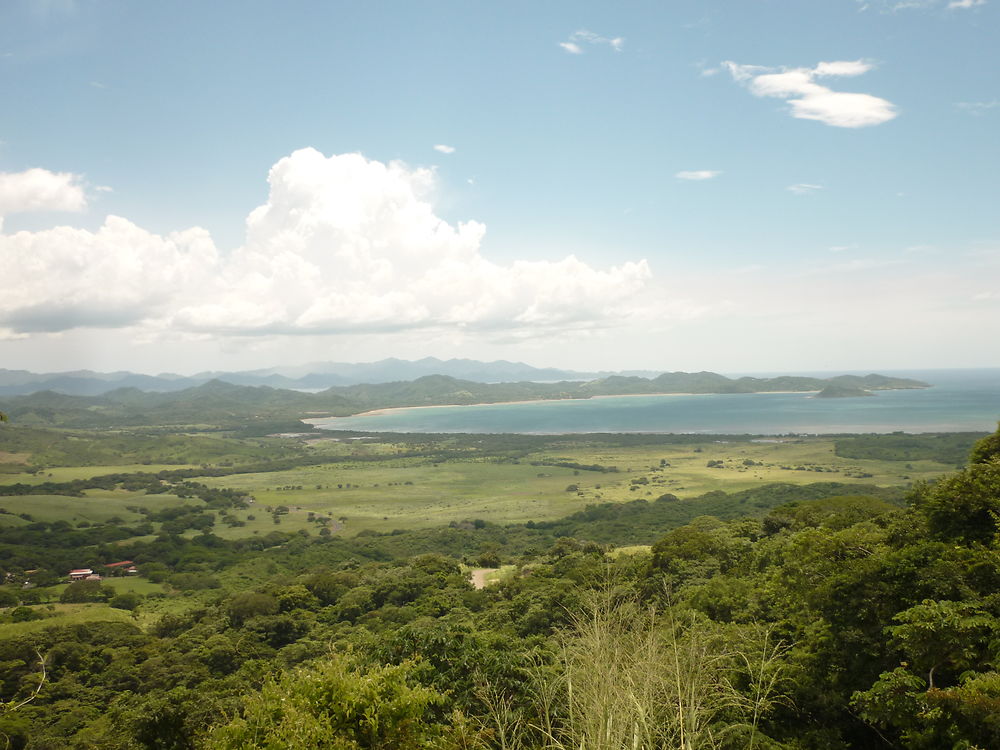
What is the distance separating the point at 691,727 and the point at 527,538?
202 ft

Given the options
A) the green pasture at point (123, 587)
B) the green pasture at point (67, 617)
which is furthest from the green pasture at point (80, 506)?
the green pasture at point (67, 617)

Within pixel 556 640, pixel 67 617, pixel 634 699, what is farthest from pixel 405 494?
pixel 634 699

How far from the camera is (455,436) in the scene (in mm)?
161625

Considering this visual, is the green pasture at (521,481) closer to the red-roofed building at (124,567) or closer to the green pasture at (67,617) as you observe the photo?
the red-roofed building at (124,567)

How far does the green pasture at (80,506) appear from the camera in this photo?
77.2m

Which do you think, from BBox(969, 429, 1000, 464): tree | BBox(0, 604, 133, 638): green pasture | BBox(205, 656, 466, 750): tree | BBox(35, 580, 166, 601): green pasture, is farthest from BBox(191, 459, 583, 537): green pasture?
BBox(205, 656, 466, 750): tree

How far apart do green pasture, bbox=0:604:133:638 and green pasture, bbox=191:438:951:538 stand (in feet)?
91.0

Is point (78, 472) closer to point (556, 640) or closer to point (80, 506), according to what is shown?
point (80, 506)

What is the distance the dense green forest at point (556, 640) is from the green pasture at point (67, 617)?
512 mm

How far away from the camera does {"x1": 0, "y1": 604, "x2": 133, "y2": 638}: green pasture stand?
3613 centimetres

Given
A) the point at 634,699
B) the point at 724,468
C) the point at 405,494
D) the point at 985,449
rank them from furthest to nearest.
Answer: the point at 724,468 → the point at 405,494 → the point at 985,449 → the point at 634,699

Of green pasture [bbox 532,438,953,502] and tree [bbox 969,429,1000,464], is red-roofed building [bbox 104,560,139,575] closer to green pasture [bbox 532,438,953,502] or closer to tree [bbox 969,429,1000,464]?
green pasture [bbox 532,438,953,502]

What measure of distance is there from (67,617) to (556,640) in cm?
4225

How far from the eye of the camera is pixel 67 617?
40469 millimetres
